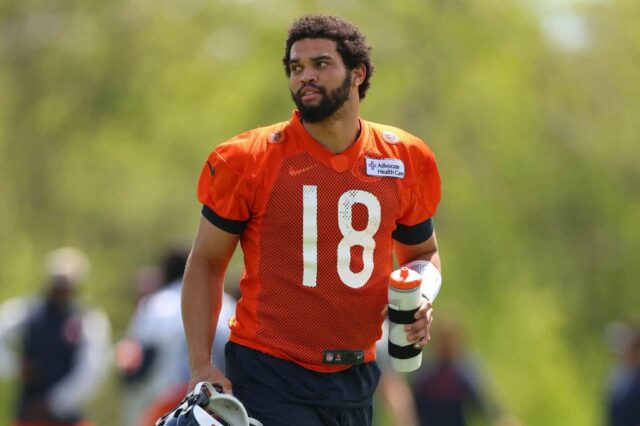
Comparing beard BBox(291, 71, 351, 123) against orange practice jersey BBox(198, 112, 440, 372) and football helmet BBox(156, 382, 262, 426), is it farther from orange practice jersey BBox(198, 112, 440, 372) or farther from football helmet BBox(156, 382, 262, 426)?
football helmet BBox(156, 382, 262, 426)

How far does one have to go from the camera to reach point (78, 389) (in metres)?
12.2

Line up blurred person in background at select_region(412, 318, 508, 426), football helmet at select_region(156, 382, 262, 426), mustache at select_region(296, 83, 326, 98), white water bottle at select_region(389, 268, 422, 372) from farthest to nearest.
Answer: blurred person in background at select_region(412, 318, 508, 426) → mustache at select_region(296, 83, 326, 98) → white water bottle at select_region(389, 268, 422, 372) → football helmet at select_region(156, 382, 262, 426)

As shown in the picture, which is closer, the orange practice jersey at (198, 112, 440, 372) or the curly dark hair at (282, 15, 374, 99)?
the orange practice jersey at (198, 112, 440, 372)

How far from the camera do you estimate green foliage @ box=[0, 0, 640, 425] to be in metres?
21.2

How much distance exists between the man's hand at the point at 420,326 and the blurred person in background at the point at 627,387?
613 centimetres

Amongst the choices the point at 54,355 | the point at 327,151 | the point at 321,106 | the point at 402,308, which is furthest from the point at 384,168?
the point at 54,355

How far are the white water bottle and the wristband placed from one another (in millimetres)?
180

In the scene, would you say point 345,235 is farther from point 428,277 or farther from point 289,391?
point 289,391

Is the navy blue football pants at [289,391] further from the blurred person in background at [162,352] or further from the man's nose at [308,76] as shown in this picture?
the blurred person in background at [162,352]

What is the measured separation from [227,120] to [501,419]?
8923 millimetres

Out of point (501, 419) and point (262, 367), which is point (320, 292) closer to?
point (262, 367)

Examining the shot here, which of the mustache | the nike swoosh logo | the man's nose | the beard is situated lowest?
the nike swoosh logo

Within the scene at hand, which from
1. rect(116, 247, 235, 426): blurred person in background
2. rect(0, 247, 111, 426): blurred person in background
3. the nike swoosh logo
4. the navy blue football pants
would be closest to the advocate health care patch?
the nike swoosh logo

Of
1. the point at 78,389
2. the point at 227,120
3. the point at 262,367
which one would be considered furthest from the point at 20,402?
the point at 227,120
